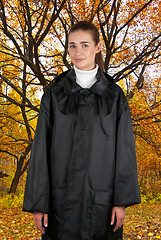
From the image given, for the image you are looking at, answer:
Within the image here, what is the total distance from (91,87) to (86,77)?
126mm

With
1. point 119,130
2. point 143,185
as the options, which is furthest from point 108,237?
point 143,185

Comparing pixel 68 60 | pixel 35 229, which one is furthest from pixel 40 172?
pixel 68 60

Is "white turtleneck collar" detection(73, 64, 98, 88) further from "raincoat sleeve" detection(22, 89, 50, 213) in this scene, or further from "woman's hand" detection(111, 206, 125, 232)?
"woman's hand" detection(111, 206, 125, 232)

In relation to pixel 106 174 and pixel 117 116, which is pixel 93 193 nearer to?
pixel 106 174

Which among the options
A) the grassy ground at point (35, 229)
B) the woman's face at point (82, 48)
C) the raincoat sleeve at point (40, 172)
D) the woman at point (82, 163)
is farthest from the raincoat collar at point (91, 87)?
the grassy ground at point (35, 229)

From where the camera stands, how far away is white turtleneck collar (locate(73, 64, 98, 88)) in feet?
6.70

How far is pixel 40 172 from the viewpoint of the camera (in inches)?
73.4

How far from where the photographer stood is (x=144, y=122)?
857 centimetres

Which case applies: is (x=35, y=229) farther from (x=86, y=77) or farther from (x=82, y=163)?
(x=86, y=77)

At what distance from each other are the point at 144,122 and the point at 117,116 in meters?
6.90

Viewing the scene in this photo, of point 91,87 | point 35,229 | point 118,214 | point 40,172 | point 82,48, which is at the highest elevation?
point 82,48

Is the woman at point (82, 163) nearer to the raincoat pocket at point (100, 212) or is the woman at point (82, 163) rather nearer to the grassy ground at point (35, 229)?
the raincoat pocket at point (100, 212)

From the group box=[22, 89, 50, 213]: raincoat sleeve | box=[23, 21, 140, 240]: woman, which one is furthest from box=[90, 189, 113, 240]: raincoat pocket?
box=[22, 89, 50, 213]: raincoat sleeve

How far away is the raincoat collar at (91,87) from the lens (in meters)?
1.99
